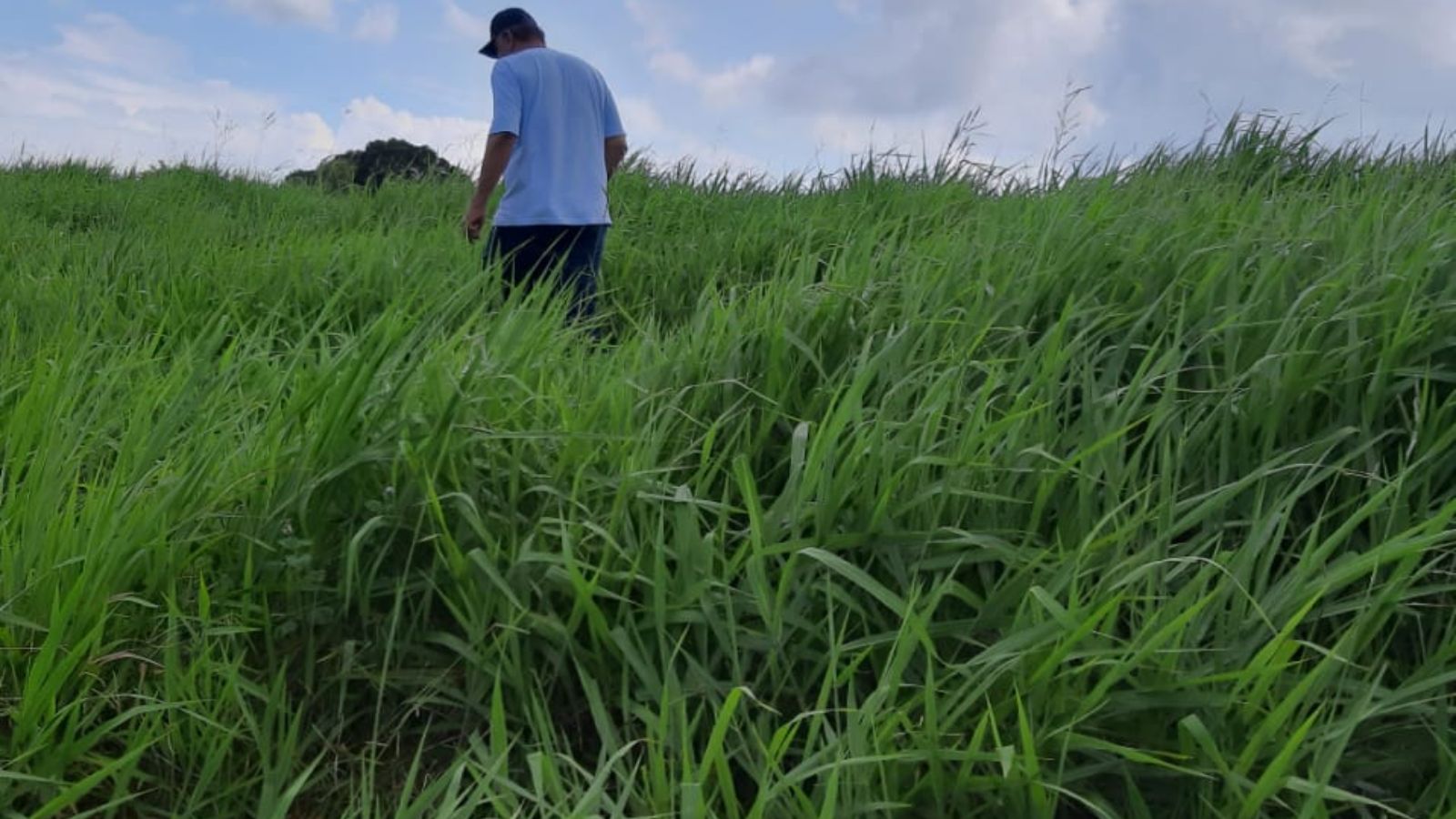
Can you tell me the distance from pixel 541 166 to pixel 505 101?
0.30 metres

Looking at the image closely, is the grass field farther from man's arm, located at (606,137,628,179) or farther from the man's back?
man's arm, located at (606,137,628,179)

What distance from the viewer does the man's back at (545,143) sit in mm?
4742

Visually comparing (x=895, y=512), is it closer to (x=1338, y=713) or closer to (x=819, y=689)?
(x=819, y=689)

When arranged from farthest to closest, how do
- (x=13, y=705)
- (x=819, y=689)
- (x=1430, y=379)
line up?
(x=1430, y=379) < (x=819, y=689) < (x=13, y=705)

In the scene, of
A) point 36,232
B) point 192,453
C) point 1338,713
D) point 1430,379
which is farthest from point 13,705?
point 36,232

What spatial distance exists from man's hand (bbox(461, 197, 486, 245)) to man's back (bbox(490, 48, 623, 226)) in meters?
0.11

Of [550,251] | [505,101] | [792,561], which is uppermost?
[505,101]

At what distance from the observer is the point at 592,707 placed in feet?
5.48

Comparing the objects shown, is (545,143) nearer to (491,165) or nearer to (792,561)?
(491,165)

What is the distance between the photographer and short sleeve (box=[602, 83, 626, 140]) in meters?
5.23

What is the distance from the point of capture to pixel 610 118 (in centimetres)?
528

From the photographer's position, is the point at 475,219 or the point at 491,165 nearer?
the point at 491,165

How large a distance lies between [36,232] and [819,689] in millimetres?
5475

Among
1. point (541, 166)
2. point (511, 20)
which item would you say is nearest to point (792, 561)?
point (541, 166)
